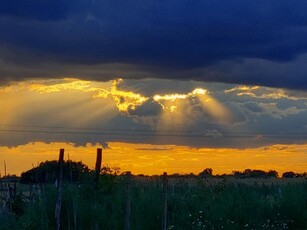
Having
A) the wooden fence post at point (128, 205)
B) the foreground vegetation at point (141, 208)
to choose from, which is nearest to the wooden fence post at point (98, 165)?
the foreground vegetation at point (141, 208)

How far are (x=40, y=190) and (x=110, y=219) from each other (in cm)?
299

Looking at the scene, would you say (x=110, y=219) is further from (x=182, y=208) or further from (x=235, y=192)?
(x=235, y=192)

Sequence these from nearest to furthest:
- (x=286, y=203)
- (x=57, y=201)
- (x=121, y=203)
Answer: (x=57, y=201), (x=121, y=203), (x=286, y=203)

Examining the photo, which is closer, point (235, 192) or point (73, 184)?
point (73, 184)

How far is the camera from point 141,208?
29500 millimetres

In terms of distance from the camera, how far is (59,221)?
27.2 metres

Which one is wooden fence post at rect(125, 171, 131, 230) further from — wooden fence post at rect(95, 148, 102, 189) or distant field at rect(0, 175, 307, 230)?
wooden fence post at rect(95, 148, 102, 189)

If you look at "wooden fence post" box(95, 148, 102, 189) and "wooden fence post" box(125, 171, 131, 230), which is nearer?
"wooden fence post" box(125, 171, 131, 230)

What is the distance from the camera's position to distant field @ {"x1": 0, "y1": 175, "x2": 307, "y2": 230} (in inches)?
1098

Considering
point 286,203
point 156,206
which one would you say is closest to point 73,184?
point 156,206

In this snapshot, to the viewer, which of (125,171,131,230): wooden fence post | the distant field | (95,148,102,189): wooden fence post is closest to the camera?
(125,171,131,230): wooden fence post

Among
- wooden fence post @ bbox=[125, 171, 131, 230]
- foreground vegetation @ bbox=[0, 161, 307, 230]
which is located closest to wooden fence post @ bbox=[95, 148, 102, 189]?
foreground vegetation @ bbox=[0, 161, 307, 230]

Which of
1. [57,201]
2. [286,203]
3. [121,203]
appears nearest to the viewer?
[57,201]

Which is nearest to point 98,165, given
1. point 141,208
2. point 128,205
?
point 141,208
